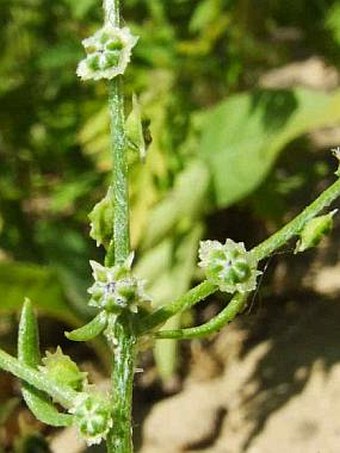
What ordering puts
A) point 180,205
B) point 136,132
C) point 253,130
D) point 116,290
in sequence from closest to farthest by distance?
1. point 116,290
2. point 136,132
3. point 180,205
4. point 253,130

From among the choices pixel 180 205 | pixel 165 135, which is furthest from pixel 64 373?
pixel 165 135

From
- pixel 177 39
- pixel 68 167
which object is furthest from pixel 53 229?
pixel 177 39

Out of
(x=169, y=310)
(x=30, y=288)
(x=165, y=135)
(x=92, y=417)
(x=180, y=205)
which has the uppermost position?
(x=165, y=135)

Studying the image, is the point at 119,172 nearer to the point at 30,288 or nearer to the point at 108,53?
the point at 108,53

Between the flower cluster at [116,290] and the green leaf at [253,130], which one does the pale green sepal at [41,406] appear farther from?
the green leaf at [253,130]

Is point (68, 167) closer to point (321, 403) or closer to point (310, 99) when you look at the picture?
→ point (310, 99)

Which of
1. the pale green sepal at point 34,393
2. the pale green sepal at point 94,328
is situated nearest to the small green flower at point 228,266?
the pale green sepal at point 94,328
